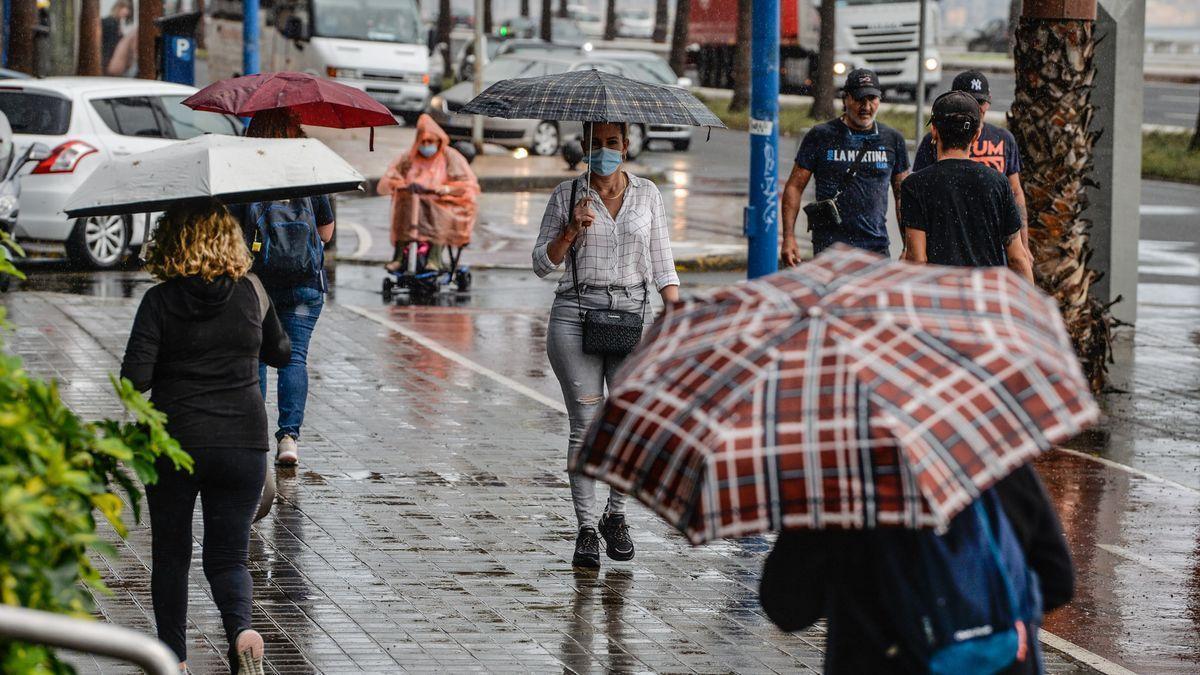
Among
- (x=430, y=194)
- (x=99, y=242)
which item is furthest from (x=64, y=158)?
(x=430, y=194)

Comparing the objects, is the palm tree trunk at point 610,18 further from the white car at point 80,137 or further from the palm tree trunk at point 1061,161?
the palm tree trunk at point 1061,161

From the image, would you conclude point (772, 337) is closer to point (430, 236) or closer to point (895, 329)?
point (895, 329)

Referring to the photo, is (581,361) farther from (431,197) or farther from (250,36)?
(250,36)

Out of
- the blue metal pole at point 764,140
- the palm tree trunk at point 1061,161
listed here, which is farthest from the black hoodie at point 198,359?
the palm tree trunk at point 1061,161

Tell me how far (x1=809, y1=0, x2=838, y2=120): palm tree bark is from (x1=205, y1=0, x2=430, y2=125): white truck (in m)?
9.66

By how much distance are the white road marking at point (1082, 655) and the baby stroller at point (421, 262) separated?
9.47 metres

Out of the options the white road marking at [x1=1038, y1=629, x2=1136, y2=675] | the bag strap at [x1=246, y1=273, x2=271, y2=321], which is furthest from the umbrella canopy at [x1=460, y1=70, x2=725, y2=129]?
the white road marking at [x1=1038, y1=629, x2=1136, y2=675]

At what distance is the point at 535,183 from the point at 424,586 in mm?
19171

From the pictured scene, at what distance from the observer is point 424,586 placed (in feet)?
22.3

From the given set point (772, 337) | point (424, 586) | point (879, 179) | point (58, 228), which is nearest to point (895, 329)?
point (772, 337)

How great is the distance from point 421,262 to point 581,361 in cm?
849

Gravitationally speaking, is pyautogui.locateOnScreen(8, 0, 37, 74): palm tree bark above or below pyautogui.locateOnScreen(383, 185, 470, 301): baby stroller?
above

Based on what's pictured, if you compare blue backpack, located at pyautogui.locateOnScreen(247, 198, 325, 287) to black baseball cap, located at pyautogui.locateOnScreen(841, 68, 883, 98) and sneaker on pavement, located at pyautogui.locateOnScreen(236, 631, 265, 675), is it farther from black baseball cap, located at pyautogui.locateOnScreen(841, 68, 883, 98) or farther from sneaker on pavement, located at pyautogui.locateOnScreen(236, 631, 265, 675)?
sneaker on pavement, located at pyautogui.locateOnScreen(236, 631, 265, 675)

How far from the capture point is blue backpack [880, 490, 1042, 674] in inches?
132
